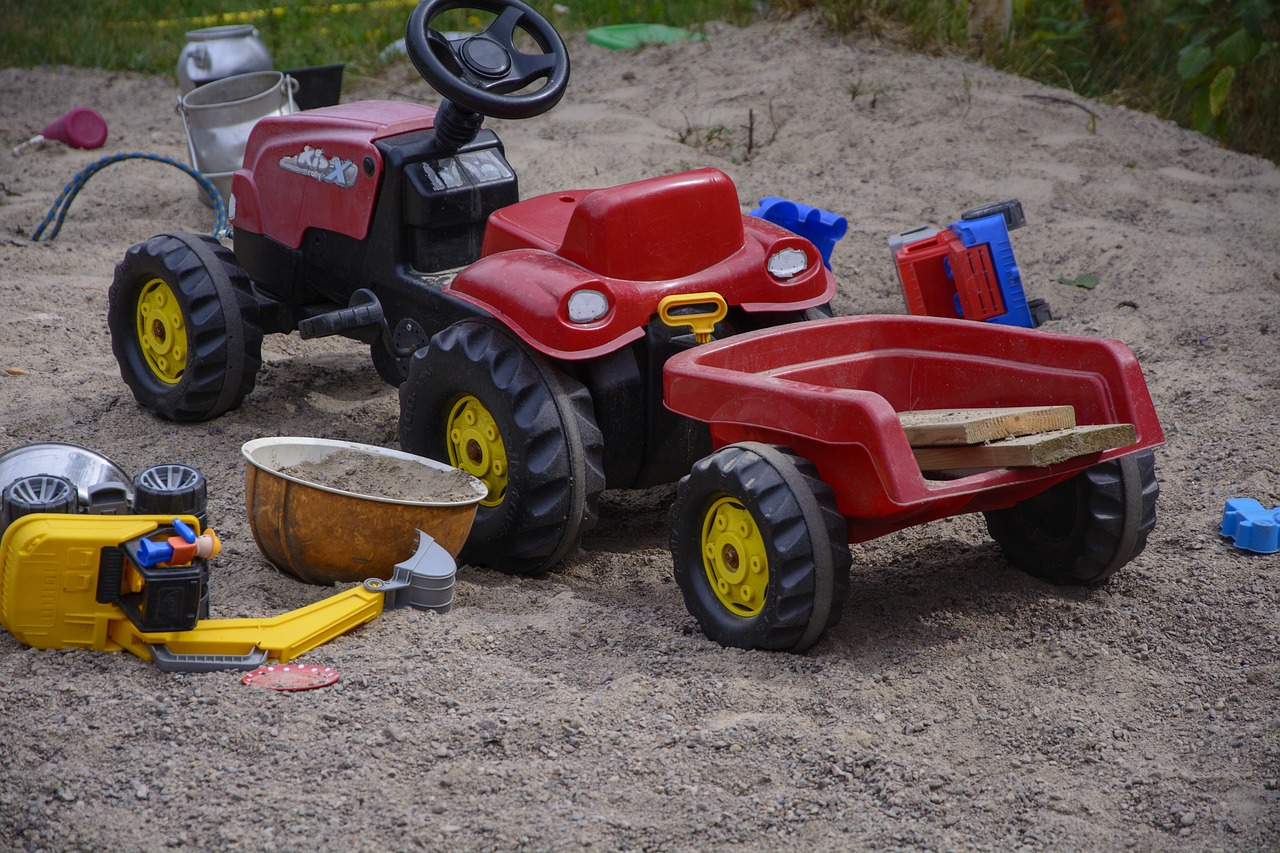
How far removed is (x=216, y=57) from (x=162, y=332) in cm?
256

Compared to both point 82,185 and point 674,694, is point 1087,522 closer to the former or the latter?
point 674,694

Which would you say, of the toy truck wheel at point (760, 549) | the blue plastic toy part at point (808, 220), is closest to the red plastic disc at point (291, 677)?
the toy truck wheel at point (760, 549)

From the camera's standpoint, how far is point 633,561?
286 cm

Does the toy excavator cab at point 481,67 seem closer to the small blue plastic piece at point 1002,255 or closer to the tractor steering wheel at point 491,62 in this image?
the tractor steering wheel at point 491,62

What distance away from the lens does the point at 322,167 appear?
324cm

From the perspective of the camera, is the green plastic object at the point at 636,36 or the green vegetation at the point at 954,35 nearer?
the green vegetation at the point at 954,35

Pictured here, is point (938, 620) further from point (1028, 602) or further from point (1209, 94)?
point (1209, 94)

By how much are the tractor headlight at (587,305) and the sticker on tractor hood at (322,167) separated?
900mm

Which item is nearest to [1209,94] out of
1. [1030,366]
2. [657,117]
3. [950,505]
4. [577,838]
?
[657,117]

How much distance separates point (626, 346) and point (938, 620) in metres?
0.85

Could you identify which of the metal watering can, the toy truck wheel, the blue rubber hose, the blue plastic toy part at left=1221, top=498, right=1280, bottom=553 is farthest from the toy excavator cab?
the metal watering can

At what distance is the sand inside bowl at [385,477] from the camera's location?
2.61 m

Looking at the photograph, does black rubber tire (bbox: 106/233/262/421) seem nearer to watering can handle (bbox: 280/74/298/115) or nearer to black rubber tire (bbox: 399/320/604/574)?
black rubber tire (bbox: 399/320/604/574)

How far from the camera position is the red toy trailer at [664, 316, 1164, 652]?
2.15m
